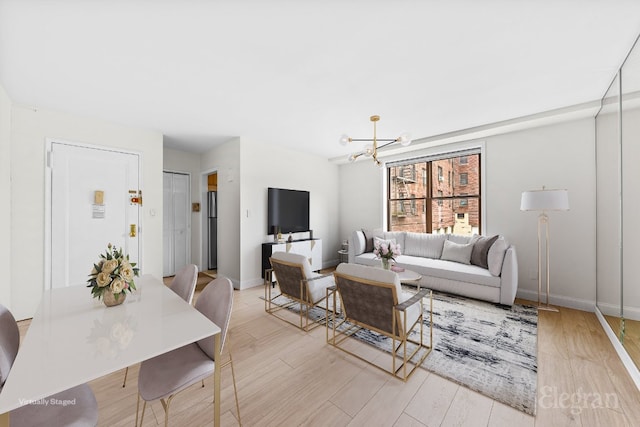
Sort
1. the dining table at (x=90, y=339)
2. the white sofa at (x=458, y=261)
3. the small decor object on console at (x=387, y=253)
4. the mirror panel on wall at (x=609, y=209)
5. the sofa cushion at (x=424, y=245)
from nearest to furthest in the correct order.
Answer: the dining table at (x=90, y=339), the mirror panel on wall at (x=609, y=209), the small decor object on console at (x=387, y=253), the white sofa at (x=458, y=261), the sofa cushion at (x=424, y=245)

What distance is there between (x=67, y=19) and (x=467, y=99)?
137 inches

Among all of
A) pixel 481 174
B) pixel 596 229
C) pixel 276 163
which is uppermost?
pixel 276 163

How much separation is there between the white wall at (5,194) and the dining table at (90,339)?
1.69 metres

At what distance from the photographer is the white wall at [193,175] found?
4727mm

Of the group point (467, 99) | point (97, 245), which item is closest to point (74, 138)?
point (97, 245)

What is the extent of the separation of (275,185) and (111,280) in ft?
11.0

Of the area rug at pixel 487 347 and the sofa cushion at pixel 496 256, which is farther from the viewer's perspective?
the sofa cushion at pixel 496 256

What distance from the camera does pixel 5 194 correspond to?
102 inches

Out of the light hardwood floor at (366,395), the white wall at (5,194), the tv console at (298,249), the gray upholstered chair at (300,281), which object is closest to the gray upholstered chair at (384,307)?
the light hardwood floor at (366,395)

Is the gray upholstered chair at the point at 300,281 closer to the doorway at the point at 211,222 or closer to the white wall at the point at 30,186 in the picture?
the white wall at the point at 30,186

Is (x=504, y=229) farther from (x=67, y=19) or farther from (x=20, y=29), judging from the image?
(x=20, y=29)

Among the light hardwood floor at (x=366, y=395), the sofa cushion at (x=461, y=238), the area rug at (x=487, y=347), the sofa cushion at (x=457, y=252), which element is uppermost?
the sofa cushion at (x=461, y=238)

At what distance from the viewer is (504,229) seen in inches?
149

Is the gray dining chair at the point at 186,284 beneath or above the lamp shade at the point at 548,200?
beneath
